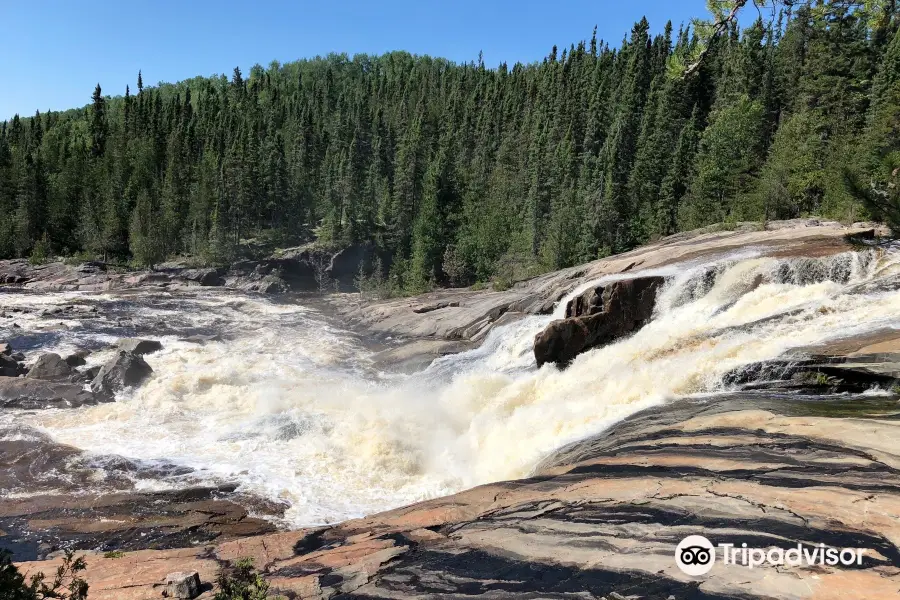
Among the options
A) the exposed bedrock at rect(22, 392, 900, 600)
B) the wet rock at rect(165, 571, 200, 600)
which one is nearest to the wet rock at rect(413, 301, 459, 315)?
the exposed bedrock at rect(22, 392, 900, 600)

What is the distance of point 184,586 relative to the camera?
709cm

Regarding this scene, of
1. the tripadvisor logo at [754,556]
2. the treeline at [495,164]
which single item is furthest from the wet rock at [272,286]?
the tripadvisor logo at [754,556]

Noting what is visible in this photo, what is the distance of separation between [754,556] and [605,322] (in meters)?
16.5

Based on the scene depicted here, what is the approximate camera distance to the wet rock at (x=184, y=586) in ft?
23.2

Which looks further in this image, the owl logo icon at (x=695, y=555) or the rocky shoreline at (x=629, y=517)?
the rocky shoreline at (x=629, y=517)

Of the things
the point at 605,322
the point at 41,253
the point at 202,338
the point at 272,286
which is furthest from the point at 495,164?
the point at 605,322

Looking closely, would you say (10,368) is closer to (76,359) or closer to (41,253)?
(76,359)

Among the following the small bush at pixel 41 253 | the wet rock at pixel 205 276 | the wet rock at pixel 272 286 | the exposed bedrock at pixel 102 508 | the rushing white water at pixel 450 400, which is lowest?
the exposed bedrock at pixel 102 508

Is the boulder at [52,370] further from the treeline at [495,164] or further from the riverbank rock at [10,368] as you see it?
the treeline at [495,164]

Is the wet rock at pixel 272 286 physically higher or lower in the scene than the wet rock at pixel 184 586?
higher

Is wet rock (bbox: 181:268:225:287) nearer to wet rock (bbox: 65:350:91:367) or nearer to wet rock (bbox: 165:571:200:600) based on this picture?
wet rock (bbox: 65:350:91:367)

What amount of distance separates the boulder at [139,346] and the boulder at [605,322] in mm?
18676

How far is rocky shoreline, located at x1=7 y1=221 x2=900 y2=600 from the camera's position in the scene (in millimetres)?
6051

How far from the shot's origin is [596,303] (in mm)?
22562
